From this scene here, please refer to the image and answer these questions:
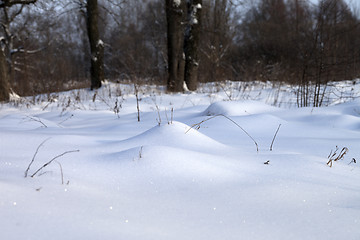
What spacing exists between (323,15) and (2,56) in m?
7.38

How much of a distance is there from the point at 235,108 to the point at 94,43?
792cm

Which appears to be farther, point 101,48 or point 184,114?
point 101,48

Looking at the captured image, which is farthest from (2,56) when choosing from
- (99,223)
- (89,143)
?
(99,223)

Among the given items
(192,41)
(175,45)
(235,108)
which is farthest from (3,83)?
(235,108)

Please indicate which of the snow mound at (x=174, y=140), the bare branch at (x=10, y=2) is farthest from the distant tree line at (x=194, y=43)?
the snow mound at (x=174, y=140)

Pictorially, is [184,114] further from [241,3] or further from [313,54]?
[241,3]

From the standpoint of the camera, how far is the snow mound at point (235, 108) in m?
2.89

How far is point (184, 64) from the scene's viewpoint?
328 inches

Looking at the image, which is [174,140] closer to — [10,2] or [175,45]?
[175,45]

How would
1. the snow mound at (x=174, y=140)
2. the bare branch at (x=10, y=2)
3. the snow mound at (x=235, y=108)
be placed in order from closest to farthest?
the snow mound at (x=174, y=140) < the snow mound at (x=235, y=108) < the bare branch at (x=10, y=2)

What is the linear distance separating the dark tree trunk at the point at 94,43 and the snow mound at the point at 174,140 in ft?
27.8

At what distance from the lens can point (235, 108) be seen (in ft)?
9.70

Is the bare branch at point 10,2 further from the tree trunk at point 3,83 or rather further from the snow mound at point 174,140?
the snow mound at point 174,140

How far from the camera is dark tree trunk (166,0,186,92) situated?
7.82 meters
